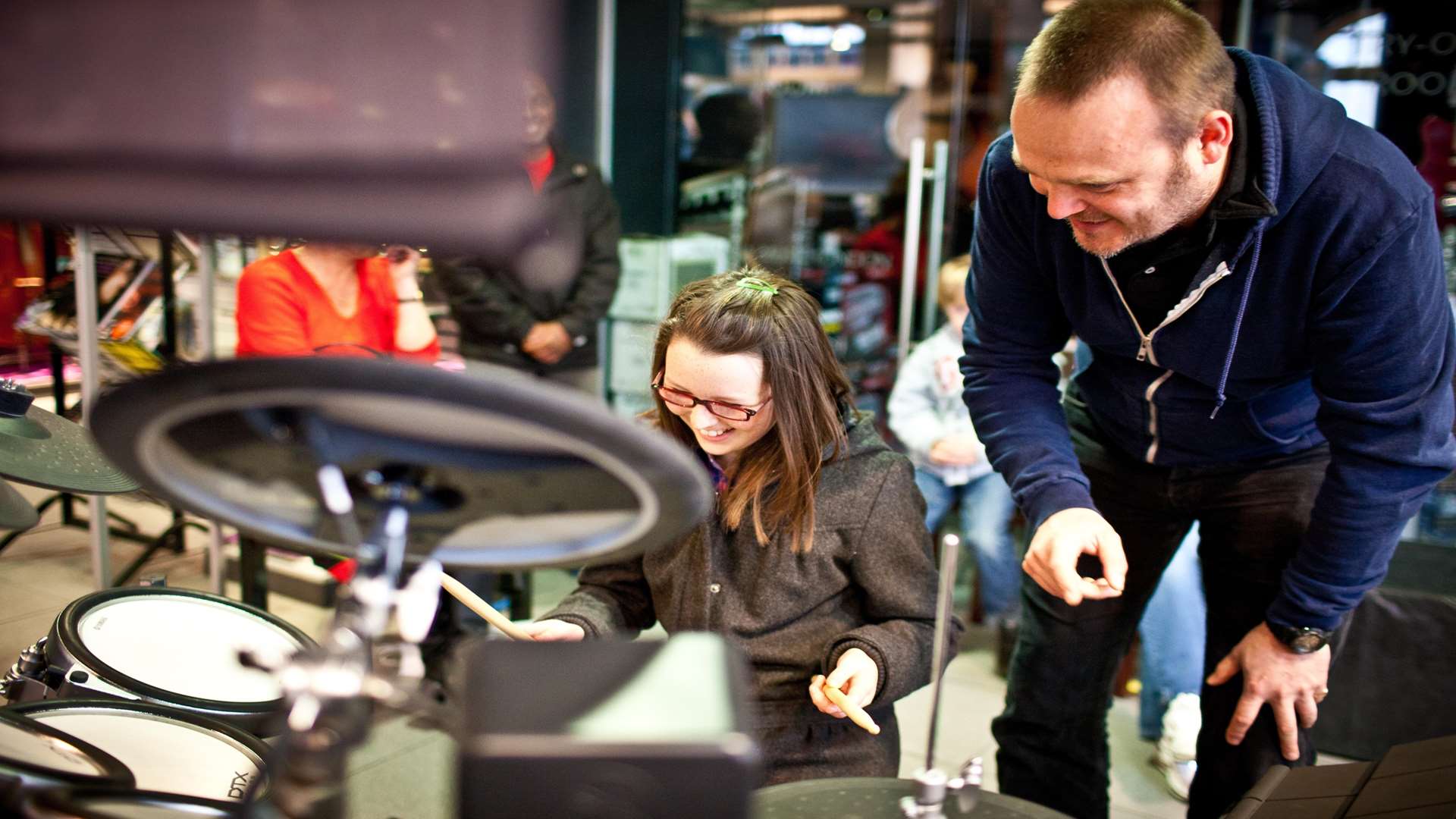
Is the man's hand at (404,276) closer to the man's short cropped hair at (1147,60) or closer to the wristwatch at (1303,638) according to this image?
the man's short cropped hair at (1147,60)

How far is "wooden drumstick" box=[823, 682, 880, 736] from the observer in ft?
3.73

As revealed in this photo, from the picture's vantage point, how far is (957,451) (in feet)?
9.58

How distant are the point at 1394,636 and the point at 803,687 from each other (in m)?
1.63

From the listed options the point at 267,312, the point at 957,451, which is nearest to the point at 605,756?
the point at 267,312

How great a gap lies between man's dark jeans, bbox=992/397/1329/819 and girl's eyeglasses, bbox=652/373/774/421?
57 cm

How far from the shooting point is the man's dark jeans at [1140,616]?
57.9 inches

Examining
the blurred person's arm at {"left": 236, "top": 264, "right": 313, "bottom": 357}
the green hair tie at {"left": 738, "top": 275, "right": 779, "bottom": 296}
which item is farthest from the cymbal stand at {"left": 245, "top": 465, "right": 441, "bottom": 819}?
the blurred person's arm at {"left": 236, "top": 264, "right": 313, "bottom": 357}

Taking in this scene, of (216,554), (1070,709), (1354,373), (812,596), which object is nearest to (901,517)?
(812,596)

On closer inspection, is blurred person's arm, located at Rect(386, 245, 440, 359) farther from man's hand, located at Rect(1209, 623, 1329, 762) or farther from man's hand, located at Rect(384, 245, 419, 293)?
man's hand, located at Rect(1209, 623, 1329, 762)

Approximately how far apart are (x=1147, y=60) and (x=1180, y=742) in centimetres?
160

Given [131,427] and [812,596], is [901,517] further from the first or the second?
[131,427]

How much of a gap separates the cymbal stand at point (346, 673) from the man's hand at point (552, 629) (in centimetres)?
53

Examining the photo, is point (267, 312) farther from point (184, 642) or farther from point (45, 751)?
point (45, 751)

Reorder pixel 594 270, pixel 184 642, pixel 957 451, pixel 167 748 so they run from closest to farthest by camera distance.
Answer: pixel 167 748 → pixel 184 642 → pixel 957 451 → pixel 594 270
